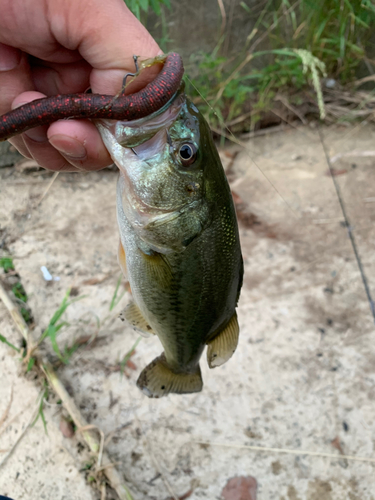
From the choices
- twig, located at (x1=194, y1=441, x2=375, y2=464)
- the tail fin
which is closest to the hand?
the tail fin

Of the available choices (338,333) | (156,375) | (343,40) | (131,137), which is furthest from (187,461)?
(343,40)

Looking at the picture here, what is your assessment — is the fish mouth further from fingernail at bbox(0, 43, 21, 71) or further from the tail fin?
the tail fin

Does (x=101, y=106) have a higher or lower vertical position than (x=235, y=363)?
higher

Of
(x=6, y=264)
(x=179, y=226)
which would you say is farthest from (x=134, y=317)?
(x=6, y=264)

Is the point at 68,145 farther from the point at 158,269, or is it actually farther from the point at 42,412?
the point at 42,412

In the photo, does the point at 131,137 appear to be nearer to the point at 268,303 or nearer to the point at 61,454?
the point at 61,454

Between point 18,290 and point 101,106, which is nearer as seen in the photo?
point 101,106

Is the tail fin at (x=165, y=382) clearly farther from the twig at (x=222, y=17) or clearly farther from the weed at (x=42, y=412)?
the twig at (x=222, y=17)
